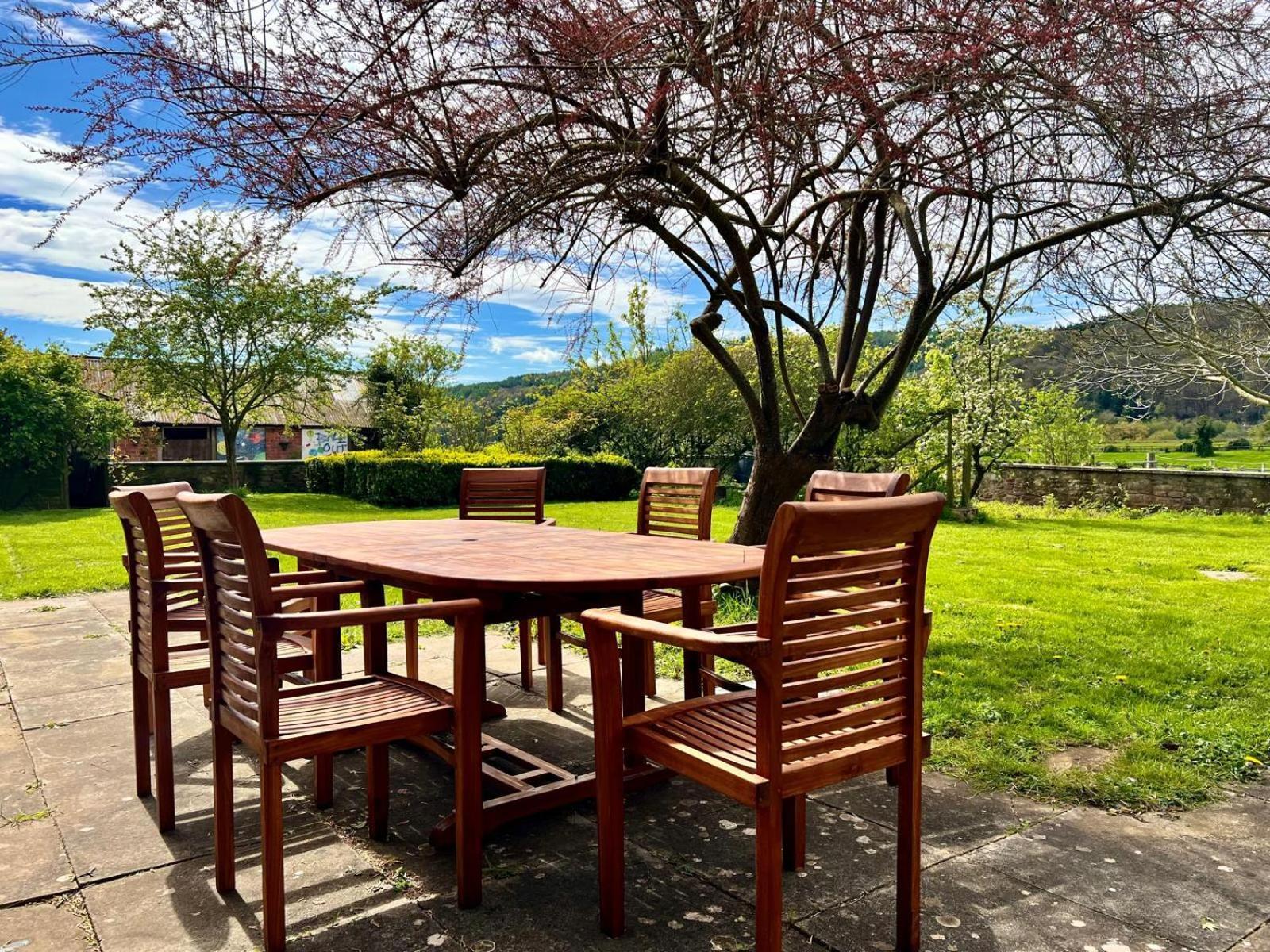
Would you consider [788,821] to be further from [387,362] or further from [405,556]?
[387,362]

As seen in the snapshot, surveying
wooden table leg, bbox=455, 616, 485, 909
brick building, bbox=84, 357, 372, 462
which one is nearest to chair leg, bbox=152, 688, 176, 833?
wooden table leg, bbox=455, 616, 485, 909

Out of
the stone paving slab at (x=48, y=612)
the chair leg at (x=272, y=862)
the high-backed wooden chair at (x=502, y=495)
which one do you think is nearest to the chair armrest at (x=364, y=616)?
the chair leg at (x=272, y=862)

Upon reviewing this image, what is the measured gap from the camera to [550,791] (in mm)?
2693

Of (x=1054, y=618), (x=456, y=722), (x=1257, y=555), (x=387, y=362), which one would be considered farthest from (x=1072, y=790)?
(x=387, y=362)

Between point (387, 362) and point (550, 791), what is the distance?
93.5 ft

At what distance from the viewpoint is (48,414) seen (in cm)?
1502

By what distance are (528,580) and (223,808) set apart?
0.97 m

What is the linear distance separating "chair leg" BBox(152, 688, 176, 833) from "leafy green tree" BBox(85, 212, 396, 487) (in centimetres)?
1699

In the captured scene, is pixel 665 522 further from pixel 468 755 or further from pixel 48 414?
pixel 48 414

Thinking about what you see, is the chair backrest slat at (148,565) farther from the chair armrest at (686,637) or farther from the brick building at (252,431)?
the brick building at (252,431)

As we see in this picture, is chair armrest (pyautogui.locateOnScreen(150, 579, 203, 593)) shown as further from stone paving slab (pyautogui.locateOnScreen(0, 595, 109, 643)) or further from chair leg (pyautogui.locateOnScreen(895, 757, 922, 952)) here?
stone paving slab (pyautogui.locateOnScreen(0, 595, 109, 643))

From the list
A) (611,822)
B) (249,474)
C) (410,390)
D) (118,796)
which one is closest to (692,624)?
(611,822)

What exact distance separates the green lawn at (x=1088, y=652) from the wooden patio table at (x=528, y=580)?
121 centimetres

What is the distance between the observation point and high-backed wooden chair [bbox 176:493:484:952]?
199 centimetres
